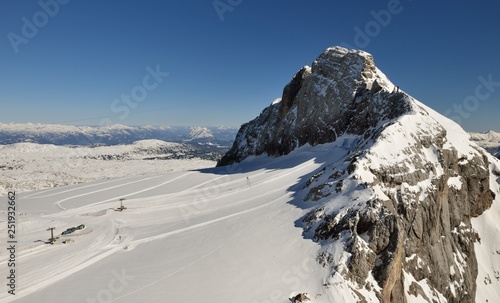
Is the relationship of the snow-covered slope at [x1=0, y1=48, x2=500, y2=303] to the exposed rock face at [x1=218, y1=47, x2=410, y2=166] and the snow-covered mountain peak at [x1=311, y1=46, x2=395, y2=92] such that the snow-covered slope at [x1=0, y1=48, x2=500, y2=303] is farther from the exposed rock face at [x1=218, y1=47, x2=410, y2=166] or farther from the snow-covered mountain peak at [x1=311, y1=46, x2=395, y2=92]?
the snow-covered mountain peak at [x1=311, y1=46, x2=395, y2=92]

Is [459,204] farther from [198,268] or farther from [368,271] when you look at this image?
[198,268]

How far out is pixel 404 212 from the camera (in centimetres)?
2898

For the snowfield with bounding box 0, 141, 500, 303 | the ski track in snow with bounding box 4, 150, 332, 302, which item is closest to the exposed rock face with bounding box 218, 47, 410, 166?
the snowfield with bounding box 0, 141, 500, 303

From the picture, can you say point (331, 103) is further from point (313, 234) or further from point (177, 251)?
point (177, 251)

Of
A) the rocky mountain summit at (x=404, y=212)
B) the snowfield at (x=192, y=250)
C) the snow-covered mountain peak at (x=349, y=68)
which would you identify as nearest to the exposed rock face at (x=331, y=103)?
the snow-covered mountain peak at (x=349, y=68)

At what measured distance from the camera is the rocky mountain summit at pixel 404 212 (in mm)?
24281

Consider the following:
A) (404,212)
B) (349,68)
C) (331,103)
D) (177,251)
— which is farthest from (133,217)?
(349,68)

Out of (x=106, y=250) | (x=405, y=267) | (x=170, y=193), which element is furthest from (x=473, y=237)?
(x=170, y=193)

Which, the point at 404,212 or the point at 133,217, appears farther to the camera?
the point at 133,217

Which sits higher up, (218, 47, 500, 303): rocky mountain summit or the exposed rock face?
the exposed rock face

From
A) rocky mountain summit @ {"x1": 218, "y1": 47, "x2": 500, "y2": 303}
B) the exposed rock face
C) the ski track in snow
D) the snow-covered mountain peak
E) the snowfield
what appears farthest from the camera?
the snow-covered mountain peak

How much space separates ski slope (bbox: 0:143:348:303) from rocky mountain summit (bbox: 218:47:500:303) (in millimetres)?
2612

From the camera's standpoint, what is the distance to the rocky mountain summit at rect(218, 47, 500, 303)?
24281mm

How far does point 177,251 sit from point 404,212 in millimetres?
23777
